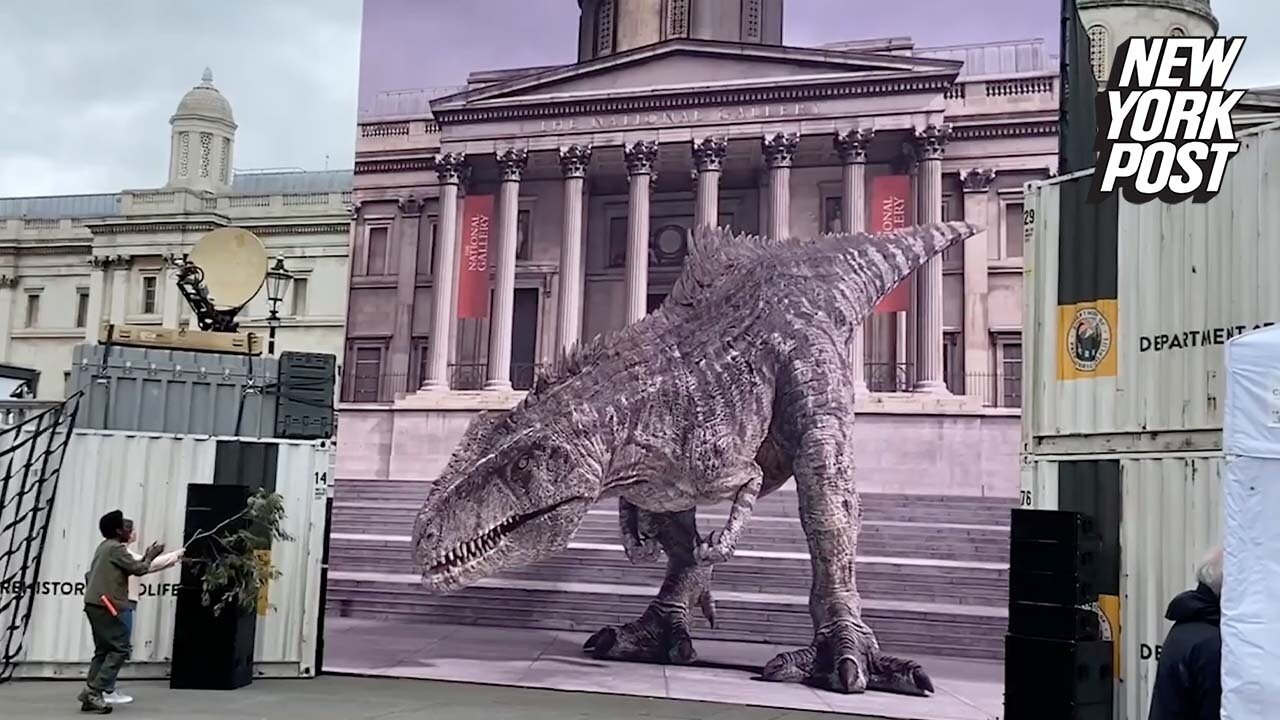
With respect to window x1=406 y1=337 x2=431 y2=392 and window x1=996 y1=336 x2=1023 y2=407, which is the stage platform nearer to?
window x1=996 y1=336 x2=1023 y2=407

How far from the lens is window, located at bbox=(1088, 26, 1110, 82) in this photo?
12.7 meters

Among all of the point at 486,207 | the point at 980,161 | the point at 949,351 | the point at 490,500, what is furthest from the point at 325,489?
the point at 980,161

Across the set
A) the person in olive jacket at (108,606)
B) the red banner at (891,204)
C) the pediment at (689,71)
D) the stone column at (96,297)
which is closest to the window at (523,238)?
the pediment at (689,71)

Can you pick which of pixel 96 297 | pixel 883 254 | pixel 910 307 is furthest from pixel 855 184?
pixel 96 297

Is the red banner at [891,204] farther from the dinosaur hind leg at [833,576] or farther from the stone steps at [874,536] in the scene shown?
the stone steps at [874,536]

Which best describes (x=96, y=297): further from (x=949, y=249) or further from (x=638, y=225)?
(x=949, y=249)

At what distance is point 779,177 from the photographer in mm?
9656

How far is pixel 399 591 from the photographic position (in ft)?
32.9

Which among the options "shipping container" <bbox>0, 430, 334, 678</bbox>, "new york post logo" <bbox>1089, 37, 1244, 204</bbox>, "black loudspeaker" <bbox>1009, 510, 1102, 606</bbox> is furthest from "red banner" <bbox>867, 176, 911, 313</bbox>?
"shipping container" <bbox>0, 430, 334, 678</bbox>

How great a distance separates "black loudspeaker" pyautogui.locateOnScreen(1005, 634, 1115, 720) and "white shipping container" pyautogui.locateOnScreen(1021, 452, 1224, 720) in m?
0.17

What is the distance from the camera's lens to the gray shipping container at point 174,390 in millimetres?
9219

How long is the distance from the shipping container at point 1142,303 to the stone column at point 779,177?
3101mm

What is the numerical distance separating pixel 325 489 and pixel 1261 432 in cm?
735

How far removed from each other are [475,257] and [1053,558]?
244 inches
